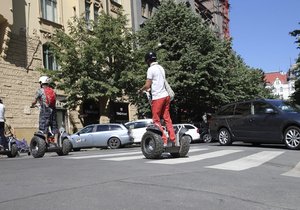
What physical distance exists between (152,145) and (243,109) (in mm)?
8136

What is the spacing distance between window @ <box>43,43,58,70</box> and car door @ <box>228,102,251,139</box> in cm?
1564

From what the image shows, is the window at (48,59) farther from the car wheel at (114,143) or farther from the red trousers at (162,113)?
the red trousers at (162,113)

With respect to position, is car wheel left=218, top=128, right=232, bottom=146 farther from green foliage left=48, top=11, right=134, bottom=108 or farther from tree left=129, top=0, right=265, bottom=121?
tree left=129, top=0, right=265, bottom=121

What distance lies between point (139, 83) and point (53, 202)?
22503 millimetres

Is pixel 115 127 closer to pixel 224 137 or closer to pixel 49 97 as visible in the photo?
pixel 224 137

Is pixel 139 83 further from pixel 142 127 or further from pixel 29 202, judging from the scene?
pixel 29 202

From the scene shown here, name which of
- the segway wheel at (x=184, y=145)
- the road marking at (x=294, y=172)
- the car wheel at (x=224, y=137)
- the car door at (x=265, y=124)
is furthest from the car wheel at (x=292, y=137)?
the segway wheel at (x=184, y=145)

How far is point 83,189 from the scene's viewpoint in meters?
5.93

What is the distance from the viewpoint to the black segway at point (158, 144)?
9391mm

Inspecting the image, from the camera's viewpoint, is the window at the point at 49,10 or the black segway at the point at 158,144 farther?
the window at the point at 49,10

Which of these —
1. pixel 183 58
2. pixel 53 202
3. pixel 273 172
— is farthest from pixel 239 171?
pixel 183 58

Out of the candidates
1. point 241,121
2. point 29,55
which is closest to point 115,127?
point 29,55

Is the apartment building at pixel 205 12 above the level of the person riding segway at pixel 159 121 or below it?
above

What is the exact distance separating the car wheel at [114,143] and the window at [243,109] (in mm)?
8917
